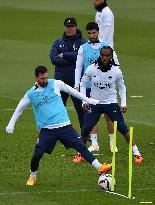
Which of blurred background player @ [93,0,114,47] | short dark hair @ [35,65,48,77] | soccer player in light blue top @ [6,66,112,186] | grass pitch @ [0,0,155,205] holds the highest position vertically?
blurred background player @ [93,0,114,47]

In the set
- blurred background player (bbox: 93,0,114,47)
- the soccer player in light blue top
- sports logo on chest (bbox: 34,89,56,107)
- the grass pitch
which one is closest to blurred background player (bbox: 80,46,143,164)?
the grass pitch

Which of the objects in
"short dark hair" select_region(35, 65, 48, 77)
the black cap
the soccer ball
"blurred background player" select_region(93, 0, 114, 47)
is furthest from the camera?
"blurred background player" select_region(93, 0, 114, 47)

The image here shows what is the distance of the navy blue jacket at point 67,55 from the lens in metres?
23.8

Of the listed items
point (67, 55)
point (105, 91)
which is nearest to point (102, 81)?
point (105, 91)

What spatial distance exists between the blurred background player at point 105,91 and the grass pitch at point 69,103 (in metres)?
0.81

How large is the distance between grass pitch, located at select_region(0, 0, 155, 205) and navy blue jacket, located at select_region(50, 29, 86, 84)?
5.31 feet

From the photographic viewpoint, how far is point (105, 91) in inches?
859

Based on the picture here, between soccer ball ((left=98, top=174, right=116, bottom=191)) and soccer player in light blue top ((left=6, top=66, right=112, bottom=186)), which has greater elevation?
soccer player in light blue top ((left=6, top=66, right=112, bottom=186))

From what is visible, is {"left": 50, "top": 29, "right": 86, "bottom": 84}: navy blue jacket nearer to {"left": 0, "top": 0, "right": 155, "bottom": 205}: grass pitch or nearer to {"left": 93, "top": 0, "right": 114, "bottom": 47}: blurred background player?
A: {"left": 93, "top": 0, "right": 114, "bottom": 47}: blurred background player

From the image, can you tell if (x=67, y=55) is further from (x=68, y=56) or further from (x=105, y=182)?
(x=105, y=182)

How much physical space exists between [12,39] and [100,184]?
25518 millimetres

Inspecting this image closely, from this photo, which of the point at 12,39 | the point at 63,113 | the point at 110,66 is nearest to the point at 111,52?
the point at 110,66

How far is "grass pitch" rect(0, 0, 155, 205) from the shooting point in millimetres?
19250

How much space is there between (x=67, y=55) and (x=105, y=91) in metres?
2.23
